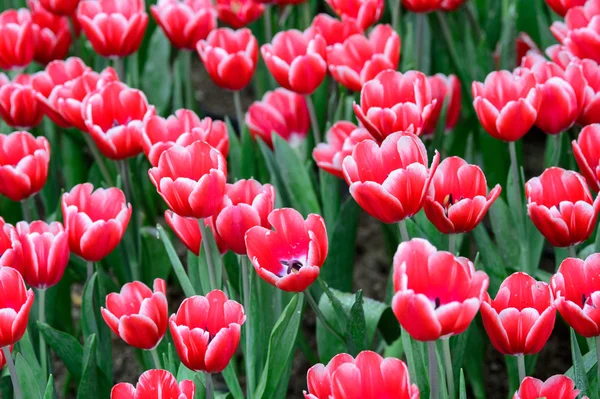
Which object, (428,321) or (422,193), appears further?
(422,193)

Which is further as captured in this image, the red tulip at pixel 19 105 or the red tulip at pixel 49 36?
the red tulip at pixel 49 36

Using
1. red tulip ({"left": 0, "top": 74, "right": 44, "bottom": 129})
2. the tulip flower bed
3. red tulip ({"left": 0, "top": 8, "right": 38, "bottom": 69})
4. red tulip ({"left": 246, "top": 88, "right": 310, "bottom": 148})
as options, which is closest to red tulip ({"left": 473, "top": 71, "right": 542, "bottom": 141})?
the tulip flower bed

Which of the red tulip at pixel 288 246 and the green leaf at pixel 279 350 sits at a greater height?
the red tulip at pixel 288 246

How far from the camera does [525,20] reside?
6.79 ft

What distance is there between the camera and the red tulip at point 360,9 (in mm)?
1645

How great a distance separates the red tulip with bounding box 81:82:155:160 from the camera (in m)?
1.36

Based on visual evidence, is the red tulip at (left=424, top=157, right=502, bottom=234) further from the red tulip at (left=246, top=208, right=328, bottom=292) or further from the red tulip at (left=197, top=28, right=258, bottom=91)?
the red tulip at (left=197, top=28, right=258, bottom=91)

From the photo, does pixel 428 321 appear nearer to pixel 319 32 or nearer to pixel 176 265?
pixel 176 265

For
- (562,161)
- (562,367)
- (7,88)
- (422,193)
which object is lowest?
(562,367)

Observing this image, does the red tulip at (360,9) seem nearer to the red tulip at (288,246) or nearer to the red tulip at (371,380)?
the red tulip at (288,246)

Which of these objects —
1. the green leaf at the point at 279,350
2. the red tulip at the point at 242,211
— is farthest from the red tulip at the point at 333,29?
the green leaf at the point at 279,350

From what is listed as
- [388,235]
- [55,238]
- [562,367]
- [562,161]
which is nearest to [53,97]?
[55,238]

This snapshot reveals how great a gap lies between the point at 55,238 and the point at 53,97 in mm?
392

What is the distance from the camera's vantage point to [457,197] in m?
1.11
